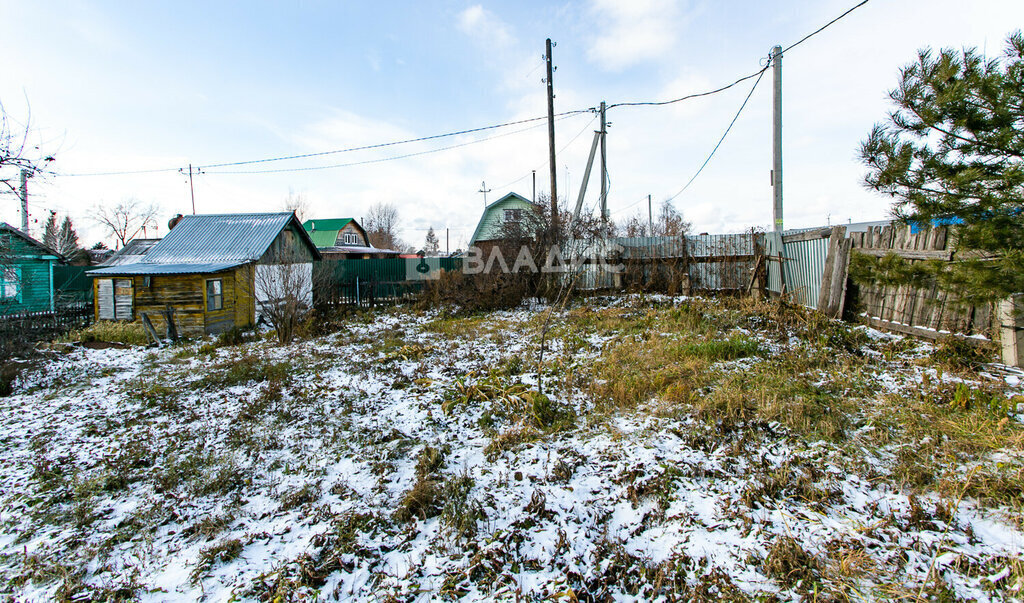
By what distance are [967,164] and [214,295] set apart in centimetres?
1601

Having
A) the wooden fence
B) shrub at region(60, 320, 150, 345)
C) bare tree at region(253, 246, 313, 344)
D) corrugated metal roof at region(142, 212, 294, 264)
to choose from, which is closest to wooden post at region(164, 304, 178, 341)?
shrub at region(60, 320, 150, 345)

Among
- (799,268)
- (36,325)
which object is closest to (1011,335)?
(799,268)

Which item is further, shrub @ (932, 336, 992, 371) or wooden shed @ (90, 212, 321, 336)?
wooden shed @ (90, 212, 321, 336)

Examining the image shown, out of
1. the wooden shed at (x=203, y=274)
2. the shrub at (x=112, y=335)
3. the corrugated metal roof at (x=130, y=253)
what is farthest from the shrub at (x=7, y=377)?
the corrugated metal roof at (x=130, y=253)

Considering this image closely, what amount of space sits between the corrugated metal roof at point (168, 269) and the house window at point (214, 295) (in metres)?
0.58

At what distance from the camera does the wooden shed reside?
1261cm

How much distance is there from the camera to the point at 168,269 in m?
12.6

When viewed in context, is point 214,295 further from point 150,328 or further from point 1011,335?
point 1011,335

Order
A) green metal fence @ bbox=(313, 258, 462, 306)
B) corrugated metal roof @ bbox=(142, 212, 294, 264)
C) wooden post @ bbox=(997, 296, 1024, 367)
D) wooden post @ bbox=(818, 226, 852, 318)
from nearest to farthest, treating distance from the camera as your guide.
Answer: wooden post @ bbox=(997, 296, 1024, 367)
wooden post @ bbox=(818, 226, 852, 318)
green metal fence @ bbox=(313, 258, 462, 306)
corrugated metal roof @ bbox=(142, 212, 294, 264)

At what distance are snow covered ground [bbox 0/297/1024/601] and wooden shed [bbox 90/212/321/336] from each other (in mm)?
7566

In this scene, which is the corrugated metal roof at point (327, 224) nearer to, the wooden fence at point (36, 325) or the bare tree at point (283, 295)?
the wooden fence at point (36, 325)

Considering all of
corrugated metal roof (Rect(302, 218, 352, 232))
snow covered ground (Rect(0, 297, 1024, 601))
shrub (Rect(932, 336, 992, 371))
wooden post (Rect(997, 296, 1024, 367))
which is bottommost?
snow covered ground (Rect(0, 297, 1024, 601))

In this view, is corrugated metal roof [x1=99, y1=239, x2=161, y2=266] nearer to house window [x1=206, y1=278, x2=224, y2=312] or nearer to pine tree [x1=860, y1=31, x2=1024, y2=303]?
house window [x1=206, y1=278, x2=224, y2=312]

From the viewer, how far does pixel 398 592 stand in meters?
2.36
